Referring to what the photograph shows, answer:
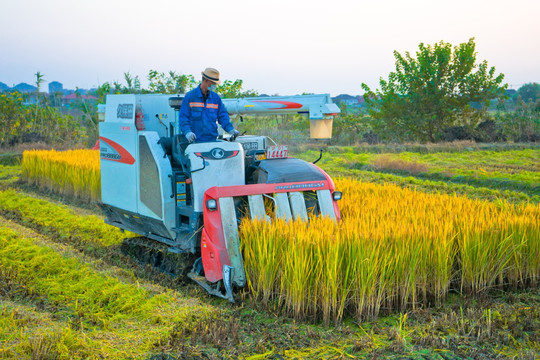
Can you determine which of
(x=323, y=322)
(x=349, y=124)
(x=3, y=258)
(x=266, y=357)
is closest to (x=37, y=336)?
(x=266, y=357)

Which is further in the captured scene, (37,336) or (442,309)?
(442,309)

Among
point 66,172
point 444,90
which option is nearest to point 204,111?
point 66,172

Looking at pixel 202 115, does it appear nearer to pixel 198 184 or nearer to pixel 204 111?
pixel 204 111

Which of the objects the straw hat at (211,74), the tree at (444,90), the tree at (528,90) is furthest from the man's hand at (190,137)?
the tree at (528,90)

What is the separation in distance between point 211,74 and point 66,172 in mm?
6895

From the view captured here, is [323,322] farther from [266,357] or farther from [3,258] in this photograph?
[3,258]

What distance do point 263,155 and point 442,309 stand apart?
295 cm

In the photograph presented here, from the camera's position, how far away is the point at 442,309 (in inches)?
195

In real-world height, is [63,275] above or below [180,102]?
below

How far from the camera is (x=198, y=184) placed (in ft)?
18.4

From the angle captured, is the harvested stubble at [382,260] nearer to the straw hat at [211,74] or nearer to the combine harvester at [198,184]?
the combine harvester at [198,184]

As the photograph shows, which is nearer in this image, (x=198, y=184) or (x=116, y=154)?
(x=198, y=184)

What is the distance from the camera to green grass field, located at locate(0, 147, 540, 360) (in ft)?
12.9

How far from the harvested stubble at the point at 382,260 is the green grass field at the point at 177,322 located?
150mm
